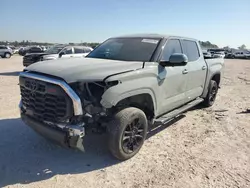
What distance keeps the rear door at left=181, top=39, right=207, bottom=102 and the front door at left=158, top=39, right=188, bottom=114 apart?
26 cm

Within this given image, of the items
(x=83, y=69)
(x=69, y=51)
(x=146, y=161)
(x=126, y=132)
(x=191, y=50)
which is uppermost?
(x=191, y=50)

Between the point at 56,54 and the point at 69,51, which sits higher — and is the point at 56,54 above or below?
below

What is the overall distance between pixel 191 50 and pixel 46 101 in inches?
146

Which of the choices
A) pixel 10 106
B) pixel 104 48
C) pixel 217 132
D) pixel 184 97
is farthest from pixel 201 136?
pixel 10 106

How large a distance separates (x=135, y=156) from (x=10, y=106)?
13.8 ft

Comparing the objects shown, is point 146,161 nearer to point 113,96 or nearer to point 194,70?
point 113,96

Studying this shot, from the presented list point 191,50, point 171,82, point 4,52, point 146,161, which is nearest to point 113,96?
point 146,161

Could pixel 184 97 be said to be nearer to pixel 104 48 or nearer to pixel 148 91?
pixel 148 91

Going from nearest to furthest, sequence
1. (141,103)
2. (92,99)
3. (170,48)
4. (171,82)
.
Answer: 1. (92,99)
2. (141,103)
3. (171,82)
4. (170,48)

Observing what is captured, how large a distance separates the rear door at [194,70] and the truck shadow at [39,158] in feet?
7.44

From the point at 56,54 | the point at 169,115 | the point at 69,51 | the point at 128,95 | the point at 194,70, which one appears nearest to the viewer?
the point at 128,95

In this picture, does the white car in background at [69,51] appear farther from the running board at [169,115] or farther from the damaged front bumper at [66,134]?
the damaged front bumper at [66,134]

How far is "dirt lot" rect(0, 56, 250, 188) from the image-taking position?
3.27 metres

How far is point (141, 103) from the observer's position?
4.21 meters
